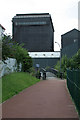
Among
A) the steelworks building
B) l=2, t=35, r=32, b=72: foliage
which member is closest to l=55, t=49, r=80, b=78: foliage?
l=2, t=35, r=32, b=72: foliage

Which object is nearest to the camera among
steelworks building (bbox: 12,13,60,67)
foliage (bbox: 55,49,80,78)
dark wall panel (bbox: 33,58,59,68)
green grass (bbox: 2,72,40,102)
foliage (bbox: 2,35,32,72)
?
green grass (bbox: 2,72,40,102)

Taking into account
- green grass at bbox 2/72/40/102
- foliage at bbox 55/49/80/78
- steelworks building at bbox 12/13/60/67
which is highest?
steelworks building at bbox 12/13/60/67

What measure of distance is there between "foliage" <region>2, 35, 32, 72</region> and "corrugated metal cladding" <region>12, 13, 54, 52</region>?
55.9m

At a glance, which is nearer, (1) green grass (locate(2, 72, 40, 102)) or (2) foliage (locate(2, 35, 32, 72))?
(1) green grass (locate(2, 72, 40, 102))

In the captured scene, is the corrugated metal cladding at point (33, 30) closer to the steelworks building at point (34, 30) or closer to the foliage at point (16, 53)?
the steelworks building at point (34, 30)

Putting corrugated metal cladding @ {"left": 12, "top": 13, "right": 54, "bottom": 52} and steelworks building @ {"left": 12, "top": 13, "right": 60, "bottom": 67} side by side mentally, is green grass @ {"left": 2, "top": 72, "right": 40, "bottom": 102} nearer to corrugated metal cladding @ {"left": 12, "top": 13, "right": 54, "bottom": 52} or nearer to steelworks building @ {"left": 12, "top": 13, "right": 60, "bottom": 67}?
steelworks building @ {"left": 12, "top": 13, "right": 60, "bottom": 67}

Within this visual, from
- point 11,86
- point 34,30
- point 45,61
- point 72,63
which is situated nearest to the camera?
point 11,86

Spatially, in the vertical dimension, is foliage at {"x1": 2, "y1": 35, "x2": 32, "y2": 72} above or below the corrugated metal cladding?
below

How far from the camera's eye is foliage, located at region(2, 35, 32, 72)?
1630cm

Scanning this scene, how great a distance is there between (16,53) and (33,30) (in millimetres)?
63006

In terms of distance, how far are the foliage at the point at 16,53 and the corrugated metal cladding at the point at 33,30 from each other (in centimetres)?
5588

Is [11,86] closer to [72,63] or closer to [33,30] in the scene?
[72,63]

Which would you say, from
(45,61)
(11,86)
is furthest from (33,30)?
(11,86)

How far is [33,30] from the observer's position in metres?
88.3
